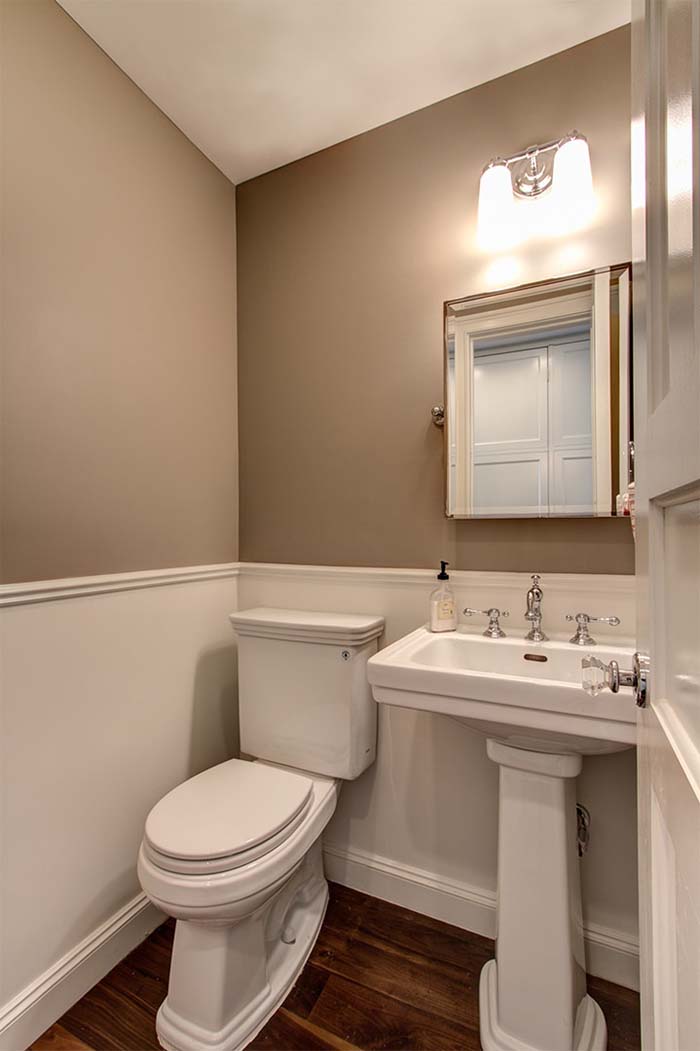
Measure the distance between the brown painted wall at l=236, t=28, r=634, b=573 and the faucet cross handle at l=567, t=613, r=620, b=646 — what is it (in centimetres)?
13

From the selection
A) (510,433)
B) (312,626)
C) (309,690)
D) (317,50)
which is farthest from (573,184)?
(309,690)

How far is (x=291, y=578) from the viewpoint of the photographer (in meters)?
1.71

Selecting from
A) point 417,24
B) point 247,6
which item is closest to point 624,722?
point 417,24

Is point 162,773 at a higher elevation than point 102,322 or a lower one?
lower

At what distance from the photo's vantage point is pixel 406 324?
1524 millimetres

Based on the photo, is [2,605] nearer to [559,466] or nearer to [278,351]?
[278,351]

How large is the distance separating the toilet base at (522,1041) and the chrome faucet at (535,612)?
0.80 meters

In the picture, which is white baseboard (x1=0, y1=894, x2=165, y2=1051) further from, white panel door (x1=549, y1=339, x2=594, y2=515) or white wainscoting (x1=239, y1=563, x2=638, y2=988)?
white panel door (x1=549, y1=339, x2=594, y2=515)

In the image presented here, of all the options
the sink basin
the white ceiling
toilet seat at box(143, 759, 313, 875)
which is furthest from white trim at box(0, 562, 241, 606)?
the white ceiling

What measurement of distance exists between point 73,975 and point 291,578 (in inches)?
45.5

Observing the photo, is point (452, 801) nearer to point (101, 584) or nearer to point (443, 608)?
point (443, 608)

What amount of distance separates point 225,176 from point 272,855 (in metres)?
2.18

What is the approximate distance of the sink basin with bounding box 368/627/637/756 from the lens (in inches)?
34.9

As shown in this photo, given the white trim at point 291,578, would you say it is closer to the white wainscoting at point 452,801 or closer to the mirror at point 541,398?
the white wainscoting at point 452,801
